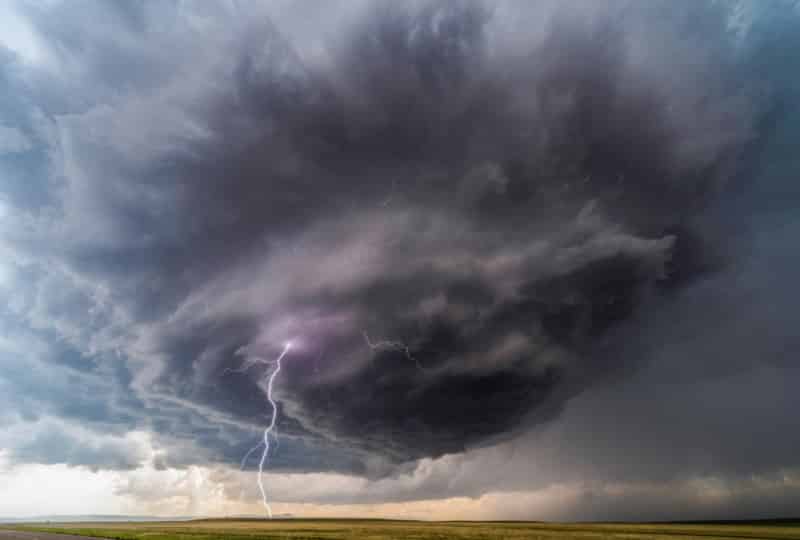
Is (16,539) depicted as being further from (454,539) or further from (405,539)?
(454,539)

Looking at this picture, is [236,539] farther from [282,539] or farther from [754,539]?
[754,539]

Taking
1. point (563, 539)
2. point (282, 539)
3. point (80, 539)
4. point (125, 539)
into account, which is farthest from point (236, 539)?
point (563, 539)

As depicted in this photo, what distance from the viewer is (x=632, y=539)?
69438 millimetres

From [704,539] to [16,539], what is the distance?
10666 cm

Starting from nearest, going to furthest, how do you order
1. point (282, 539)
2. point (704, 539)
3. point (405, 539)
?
point (405, 539) < point (282, 539) < point (704, 539)

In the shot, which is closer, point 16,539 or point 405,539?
point 405,539

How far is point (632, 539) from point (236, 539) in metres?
59.1

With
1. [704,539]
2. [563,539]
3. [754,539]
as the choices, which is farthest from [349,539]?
[754,539]

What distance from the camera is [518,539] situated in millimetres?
68375

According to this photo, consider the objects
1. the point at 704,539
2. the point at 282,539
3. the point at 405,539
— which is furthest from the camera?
the point at 704,539

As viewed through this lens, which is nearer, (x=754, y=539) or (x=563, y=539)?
(x=563, y=539)

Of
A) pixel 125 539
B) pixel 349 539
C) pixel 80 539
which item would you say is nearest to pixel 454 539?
pixel 349 539

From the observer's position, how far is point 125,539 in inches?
2940

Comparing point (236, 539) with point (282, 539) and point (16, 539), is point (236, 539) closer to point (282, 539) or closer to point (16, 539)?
point (282, 539)
